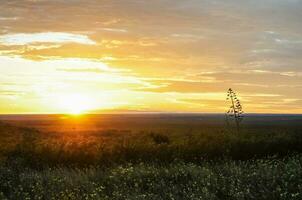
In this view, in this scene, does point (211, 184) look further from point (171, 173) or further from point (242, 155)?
point (242, 155)

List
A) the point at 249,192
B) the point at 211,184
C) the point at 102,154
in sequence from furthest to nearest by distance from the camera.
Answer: the point at 102,154 < the point at 211,184 < the point at 249,192

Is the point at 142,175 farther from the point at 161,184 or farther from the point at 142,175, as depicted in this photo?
the point at 161,184

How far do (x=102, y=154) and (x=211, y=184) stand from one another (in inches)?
373

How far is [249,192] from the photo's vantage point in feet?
43.2

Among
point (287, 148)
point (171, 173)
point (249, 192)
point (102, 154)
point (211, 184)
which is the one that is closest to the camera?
point (249, 192)

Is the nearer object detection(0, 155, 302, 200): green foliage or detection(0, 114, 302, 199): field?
detection(0, 155, 302, 200): green foliage

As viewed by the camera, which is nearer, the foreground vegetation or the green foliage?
the green foliage

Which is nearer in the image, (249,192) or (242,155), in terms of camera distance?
(249,192)

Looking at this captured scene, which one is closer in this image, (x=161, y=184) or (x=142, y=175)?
(x=161, y=184)

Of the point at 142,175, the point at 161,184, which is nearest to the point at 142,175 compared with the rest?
the point at 142,175

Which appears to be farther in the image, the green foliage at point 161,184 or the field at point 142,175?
the field at point 142,175

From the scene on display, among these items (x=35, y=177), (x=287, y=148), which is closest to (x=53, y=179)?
(x=35, y=177)

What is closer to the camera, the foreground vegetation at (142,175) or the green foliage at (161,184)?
the green foliage at (161,184)

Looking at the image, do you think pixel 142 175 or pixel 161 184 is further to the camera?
pixel 142 175
